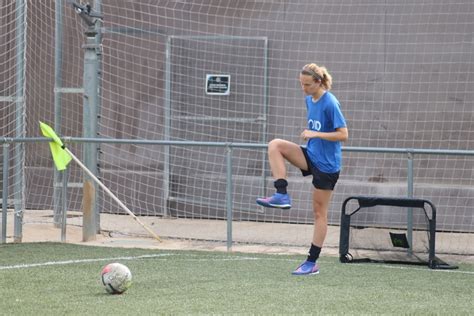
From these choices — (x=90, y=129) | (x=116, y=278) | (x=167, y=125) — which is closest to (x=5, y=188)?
(x=90, y=129)

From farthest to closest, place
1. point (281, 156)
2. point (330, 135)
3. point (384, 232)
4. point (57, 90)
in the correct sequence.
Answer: point (57, 90) → point (384, 232) → point (281, 156) → point (330, 135)

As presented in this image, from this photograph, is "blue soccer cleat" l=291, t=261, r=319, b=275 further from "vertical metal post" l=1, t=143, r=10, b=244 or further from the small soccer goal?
"vertical metal post" l=1, t=143, r=10, b=244

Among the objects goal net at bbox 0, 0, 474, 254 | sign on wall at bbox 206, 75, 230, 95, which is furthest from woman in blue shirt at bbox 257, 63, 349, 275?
sign on wall at bbox 206, 75, 230, 95

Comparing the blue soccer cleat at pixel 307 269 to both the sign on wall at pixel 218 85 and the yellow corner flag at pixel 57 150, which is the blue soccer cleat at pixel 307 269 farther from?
the sign on wall at pixel 218 85

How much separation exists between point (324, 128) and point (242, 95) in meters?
4.86

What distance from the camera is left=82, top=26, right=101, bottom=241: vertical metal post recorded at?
11594 millimetres

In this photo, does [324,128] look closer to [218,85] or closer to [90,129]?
[90,129]

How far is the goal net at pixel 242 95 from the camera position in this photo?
12.5m

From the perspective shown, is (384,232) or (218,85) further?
(218,85)

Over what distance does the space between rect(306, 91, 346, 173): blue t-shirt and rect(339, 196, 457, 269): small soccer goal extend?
1355mm

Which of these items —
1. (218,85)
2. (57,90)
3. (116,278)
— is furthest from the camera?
(218,85)

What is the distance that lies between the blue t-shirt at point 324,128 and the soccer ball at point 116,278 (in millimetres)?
2211

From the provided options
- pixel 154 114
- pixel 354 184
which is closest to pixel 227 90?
pixel 154 114

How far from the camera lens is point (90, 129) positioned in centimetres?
1170
